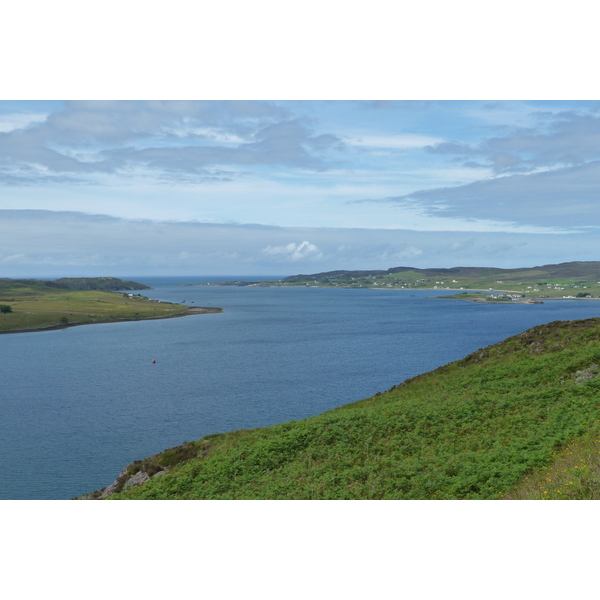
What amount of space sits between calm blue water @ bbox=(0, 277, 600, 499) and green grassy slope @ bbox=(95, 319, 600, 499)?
1732cm

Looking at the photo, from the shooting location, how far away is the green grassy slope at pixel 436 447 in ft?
57.5

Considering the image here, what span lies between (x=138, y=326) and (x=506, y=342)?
14768 centimetres

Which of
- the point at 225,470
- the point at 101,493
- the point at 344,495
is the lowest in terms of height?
the point at 101,493

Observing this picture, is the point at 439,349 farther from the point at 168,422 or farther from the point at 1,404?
the point at 1,404

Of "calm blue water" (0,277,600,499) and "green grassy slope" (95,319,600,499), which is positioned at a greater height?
"green grassy slope" (95,319,600,499)

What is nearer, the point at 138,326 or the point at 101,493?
the point at 101,493

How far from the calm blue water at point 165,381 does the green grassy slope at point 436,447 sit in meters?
17.3

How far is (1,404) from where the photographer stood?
217 ft

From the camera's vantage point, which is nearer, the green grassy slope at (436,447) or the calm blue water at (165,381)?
the green grassy slope at (436,447)

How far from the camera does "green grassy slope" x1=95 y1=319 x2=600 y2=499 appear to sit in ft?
57.5

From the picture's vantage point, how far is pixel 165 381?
8062 centimetres

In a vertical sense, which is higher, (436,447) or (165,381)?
(436,447)

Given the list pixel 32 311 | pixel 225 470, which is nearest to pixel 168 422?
pixel 225 470

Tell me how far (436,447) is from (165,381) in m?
65.5
